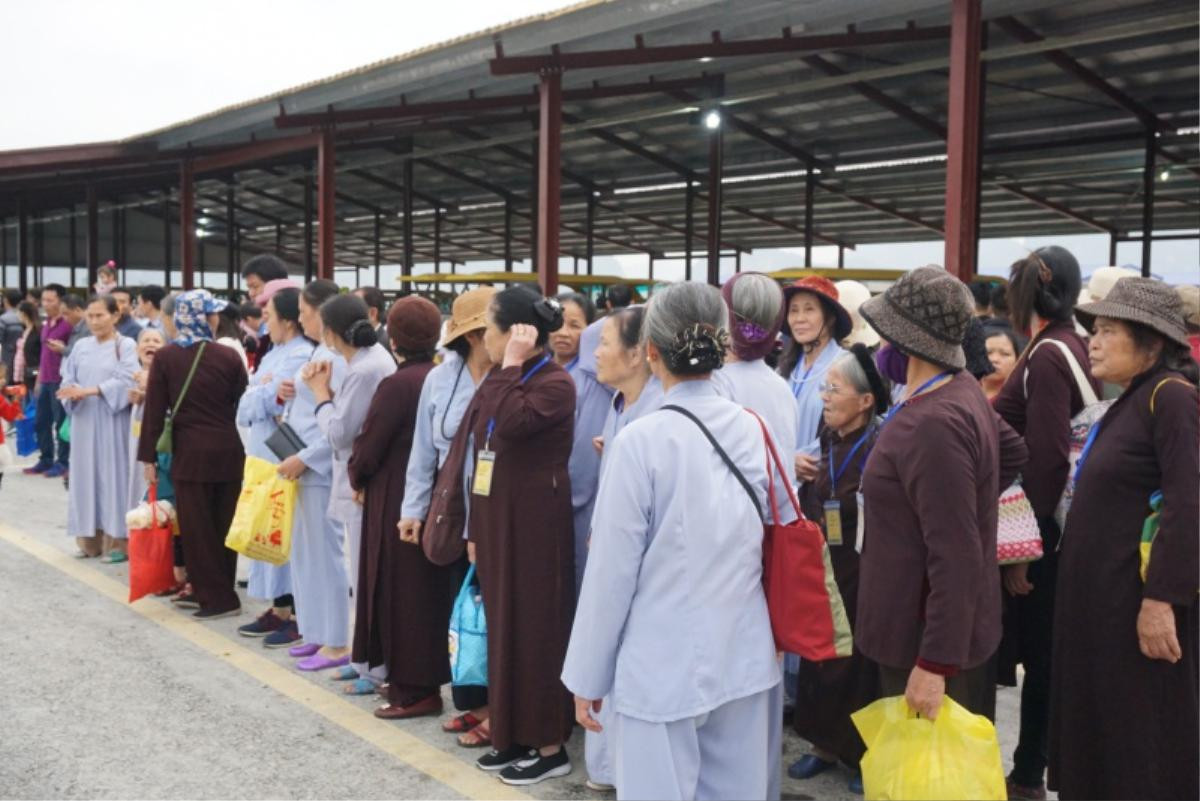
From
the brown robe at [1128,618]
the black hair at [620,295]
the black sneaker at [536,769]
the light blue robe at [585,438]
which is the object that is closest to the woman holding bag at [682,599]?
the brown robe at [1128,618]

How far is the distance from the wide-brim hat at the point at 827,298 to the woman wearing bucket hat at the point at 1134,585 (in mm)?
1266

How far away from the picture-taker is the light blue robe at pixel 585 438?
14.1ft

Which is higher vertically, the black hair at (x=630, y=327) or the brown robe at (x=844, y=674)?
the black hair at (x=630, y=327)

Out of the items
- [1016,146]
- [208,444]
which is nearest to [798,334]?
[208,444]

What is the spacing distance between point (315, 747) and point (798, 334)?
8.15ft

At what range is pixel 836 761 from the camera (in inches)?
162

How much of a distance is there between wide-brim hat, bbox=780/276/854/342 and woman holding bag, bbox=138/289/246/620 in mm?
3400

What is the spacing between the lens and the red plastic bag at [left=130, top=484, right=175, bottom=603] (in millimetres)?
6066

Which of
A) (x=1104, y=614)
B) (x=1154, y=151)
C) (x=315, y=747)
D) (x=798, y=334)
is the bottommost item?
(x=315, y=747)

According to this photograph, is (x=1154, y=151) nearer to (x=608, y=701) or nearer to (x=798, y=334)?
(x=798, y=334)

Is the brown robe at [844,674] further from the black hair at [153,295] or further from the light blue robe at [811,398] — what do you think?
the black hair at [153,295]

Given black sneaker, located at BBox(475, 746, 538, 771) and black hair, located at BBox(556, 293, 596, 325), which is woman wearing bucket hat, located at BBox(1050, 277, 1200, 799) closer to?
black sneaker, located at BBox(475, 746, 538, 771)

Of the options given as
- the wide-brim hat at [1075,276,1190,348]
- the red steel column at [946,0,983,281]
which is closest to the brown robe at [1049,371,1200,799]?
the wide-brim hat at [1075,276,1190,348]

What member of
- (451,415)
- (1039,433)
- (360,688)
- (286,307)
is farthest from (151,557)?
(1039,433)
